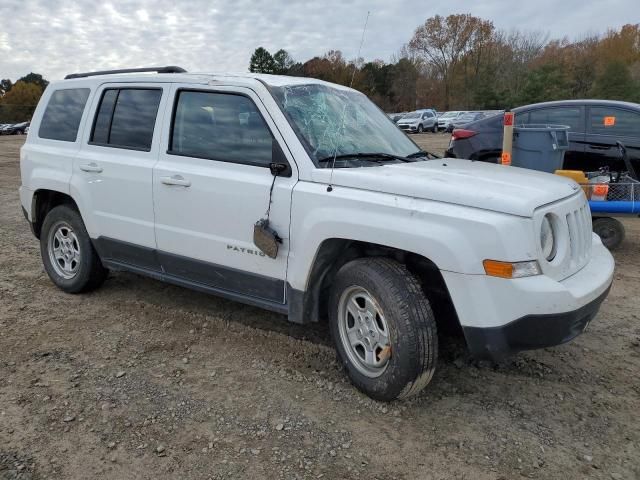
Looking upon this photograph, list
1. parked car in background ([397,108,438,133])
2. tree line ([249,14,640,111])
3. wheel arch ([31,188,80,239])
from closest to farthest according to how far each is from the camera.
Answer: wheel arch ([31,188,80,239]) < parked car in background ([397,108,438,133]) < tree line ([249,14,640,111])

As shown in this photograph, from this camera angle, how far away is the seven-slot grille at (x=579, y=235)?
10.5ft

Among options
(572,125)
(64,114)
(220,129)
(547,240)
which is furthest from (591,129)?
(64,114)

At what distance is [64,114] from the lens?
5.05 meters

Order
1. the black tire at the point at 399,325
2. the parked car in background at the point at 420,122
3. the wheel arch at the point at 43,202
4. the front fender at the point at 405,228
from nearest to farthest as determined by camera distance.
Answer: the front fender at the point at 405,228 → the black tire at the point at 399,325 → the wheel arch at the point at 43,202 → the parked car in background at the point at 420,122

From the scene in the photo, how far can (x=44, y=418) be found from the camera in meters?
3.20

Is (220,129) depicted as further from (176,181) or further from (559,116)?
(559,116)

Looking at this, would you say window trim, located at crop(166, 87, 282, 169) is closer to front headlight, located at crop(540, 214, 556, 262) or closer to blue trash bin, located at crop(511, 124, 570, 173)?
front headlight, located at crop(540, 214, 556, 262)

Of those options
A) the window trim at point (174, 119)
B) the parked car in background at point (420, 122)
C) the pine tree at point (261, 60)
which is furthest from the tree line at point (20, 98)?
the window trim at point (174, 119)

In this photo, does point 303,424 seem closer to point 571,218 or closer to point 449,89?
point 571,218

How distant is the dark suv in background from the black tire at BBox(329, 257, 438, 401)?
5.87 metres

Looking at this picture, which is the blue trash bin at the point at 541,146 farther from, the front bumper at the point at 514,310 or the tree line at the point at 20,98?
the tree line at the point at 20,98

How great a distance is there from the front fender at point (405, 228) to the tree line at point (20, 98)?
53.6 meters

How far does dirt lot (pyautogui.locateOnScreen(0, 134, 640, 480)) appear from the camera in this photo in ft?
9.28

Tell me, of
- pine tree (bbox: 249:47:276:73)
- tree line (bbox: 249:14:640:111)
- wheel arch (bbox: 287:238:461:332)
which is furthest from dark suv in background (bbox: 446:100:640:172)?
pine tree (bbox: 249:47:276:73)
